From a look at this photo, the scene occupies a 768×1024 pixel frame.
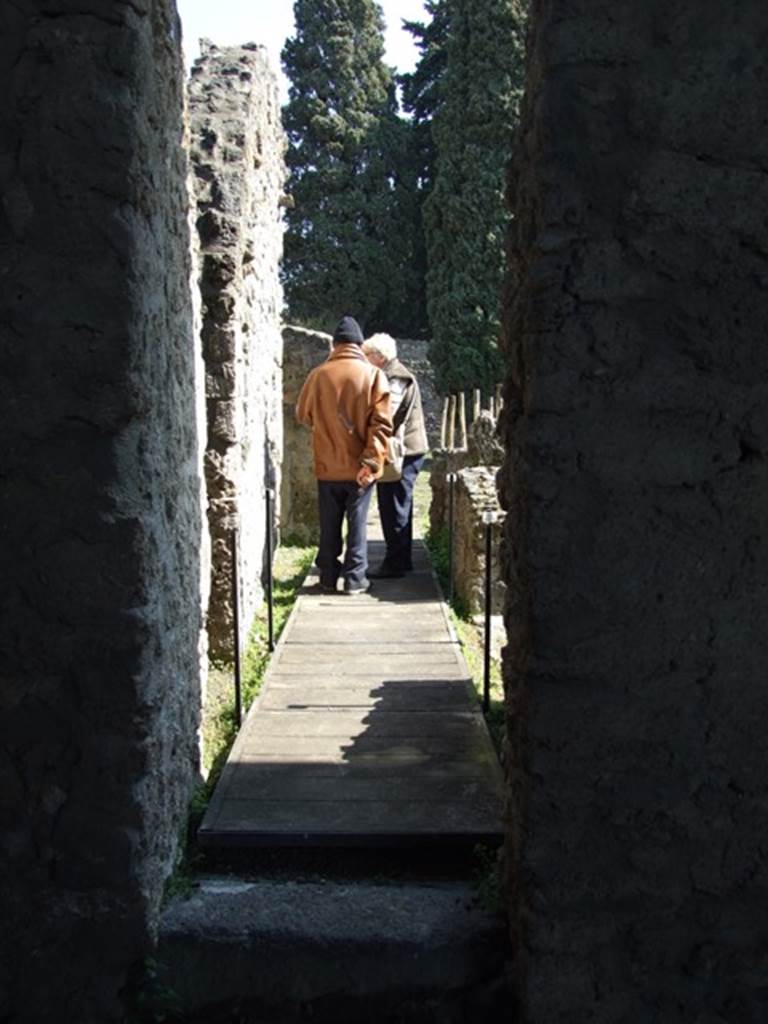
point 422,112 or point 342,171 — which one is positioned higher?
point 422,112

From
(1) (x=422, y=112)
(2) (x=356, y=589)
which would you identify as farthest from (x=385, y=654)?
(1) (x=422, y=112)

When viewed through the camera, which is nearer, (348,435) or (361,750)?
(361,750)

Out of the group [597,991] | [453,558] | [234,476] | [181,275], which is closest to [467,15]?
[453,558]

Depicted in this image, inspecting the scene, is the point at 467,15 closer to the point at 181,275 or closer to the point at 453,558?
the point at 453,558

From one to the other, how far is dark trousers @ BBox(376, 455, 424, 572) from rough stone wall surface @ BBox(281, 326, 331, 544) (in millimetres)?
2028

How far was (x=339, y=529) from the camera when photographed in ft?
22.0

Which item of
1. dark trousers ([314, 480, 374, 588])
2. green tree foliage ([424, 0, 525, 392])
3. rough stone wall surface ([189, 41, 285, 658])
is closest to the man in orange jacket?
dark trousers ([314, 480, 374, 588])

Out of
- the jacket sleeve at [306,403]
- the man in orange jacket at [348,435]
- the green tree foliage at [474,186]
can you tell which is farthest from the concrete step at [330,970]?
the green tree foliage at [474,186]

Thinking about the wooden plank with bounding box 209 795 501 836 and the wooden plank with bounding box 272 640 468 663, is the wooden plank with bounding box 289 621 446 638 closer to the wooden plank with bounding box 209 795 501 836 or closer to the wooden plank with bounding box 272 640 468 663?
the wooden plank with bounding box 272 640 468 663

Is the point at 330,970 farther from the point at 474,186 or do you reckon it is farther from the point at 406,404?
the point at 474,186

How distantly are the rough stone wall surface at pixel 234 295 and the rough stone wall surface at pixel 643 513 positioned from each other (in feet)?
10.1

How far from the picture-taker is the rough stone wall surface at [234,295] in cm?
525

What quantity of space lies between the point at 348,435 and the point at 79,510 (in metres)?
4.08

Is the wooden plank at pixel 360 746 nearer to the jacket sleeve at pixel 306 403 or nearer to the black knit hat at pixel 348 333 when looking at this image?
the jacket sleeve at pixel 306 403
